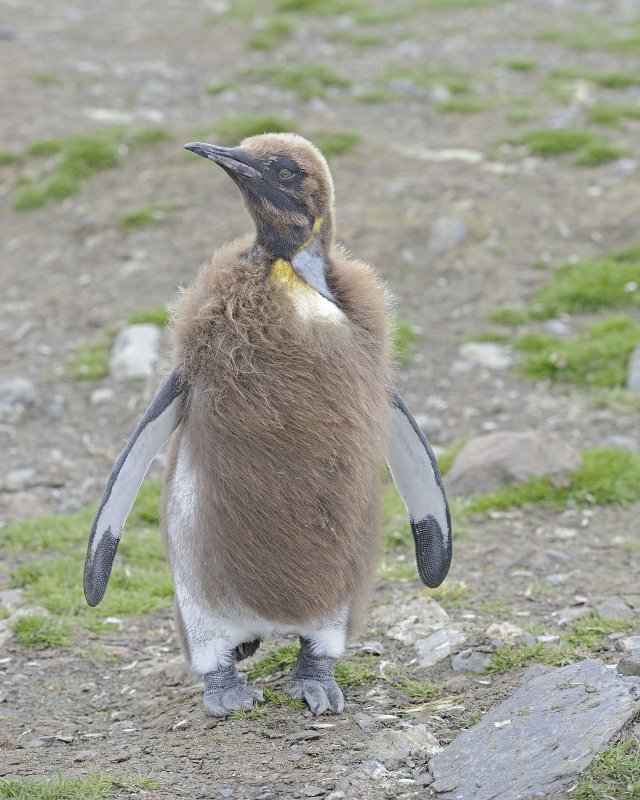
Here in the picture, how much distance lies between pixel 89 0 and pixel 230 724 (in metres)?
13.2

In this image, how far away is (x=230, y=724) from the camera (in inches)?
137

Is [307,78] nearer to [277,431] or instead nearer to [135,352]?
[135,352]

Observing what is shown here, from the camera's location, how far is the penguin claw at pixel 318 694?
3.50 meters

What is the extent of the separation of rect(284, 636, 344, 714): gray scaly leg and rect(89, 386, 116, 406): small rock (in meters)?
3.11

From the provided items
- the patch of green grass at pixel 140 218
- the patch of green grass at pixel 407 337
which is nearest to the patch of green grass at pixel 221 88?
the patch of green grass at pixel 140 218

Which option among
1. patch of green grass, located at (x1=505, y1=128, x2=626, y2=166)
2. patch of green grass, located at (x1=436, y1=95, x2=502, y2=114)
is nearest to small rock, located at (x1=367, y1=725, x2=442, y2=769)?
patch of green grass, located at (x1=505, y1=128, x2=626, y2=166)

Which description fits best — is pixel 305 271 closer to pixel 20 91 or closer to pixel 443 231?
pixel 443 231

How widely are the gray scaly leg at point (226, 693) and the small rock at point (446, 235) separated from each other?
455 cm

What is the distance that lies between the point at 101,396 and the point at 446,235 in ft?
8.31

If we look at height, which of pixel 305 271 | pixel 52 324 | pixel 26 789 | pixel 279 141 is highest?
pixel 279 141

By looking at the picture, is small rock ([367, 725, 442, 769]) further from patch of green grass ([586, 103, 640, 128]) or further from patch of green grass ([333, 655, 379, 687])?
patch of green grass ([586, 103, 640, 128])

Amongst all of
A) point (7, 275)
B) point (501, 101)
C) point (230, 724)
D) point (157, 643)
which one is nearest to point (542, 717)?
point (230, 724)

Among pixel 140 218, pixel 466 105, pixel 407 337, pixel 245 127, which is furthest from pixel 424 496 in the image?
pixel 466 105

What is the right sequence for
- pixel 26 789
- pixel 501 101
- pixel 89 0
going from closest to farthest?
1. pixel 26 789
2. pixel 501 101
3. pixel 89 0
